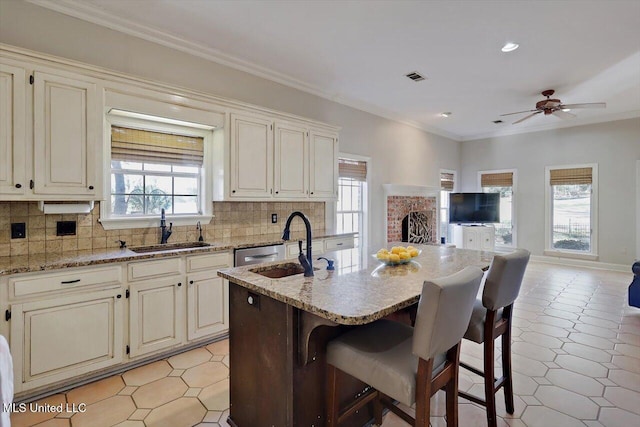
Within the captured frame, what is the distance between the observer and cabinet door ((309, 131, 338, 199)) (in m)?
4.22

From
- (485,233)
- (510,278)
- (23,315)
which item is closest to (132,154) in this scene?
(23,315)

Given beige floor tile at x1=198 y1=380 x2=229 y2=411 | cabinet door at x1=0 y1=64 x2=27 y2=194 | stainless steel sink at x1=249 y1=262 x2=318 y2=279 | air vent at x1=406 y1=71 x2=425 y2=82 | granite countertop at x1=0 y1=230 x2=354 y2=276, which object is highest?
air vent at x1=406 y1=71 x2=425 y2=82

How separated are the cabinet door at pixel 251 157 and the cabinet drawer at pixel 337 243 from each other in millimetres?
993

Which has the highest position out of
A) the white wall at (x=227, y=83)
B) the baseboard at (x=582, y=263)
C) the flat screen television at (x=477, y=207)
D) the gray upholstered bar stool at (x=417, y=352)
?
the white wall at (x=227, y=83)

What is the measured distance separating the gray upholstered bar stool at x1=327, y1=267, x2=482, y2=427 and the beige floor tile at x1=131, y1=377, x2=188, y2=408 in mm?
1313

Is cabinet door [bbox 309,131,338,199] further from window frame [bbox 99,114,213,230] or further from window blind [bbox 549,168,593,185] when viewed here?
window blind [bbox 549,168,593,185]

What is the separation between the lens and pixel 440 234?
721 cm

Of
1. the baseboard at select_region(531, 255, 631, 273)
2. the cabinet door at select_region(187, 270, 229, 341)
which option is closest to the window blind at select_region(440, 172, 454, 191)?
the baseboard at select_region(531, 255, 631, 273)

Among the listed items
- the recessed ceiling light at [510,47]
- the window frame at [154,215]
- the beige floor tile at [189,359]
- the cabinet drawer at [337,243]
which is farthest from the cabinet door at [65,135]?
the recessed ceiling light at [510,47]

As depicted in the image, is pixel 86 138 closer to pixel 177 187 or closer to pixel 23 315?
pixel 177 187

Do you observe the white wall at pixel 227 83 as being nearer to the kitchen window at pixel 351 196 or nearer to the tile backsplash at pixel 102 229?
the kitchen window at pixel 351 196

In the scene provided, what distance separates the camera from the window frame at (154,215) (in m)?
2.90

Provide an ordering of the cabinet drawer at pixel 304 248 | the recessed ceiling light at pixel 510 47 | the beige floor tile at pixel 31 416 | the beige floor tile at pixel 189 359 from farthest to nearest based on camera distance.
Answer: the cabinet drawer at pixel 304 248 < the recessed ceiling light at pixel 510 47 < the beige floor tile at pixel 189 359 < the beige floor tile at pixel 31 416

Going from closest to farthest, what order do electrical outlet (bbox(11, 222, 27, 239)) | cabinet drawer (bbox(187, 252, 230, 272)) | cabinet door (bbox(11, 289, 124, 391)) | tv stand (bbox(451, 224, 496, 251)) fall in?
cabinet door (bbox(11, 289, 124, 391)) < electrical outlet (bbox(11, 222, 27, 239)) < cabinet drawer (bbox(187, 252, 230, 272)) < tv stand (bbox(451, 224, 496, 251))
